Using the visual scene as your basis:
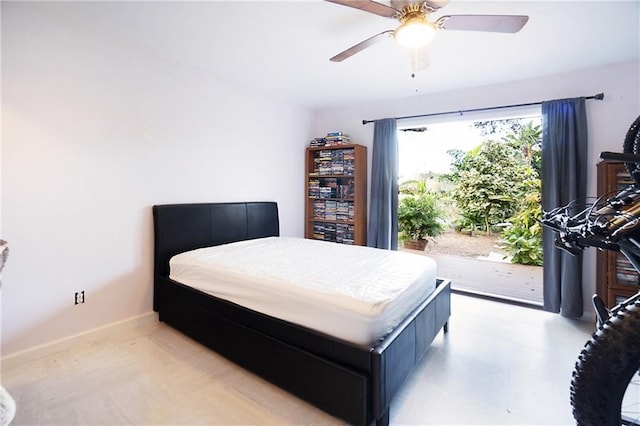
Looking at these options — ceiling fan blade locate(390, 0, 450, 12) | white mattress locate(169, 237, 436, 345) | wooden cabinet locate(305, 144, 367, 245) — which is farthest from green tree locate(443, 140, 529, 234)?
ceiling fan blade locate(390, 0, 450, 12)

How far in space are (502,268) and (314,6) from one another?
464cm

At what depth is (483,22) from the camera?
166 cm

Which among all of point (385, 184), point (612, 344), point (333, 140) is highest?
point (333, 140)

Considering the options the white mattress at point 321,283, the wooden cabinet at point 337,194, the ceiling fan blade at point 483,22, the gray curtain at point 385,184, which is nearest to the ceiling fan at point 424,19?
the ceiling fan blade at point 483,22

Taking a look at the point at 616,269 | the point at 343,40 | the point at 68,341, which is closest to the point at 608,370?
the point at 616,269

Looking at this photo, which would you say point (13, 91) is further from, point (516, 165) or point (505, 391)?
point (516, 165)

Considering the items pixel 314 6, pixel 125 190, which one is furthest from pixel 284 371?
pixel 314 6

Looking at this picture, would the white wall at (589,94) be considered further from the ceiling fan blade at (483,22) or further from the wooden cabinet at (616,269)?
the ceiling fan blade at (483,22)

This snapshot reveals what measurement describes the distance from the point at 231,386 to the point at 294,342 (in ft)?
1.78

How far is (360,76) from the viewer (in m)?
3.15

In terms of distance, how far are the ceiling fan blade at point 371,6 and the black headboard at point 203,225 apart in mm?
2215

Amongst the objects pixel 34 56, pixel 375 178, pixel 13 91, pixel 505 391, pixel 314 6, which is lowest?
pixel 505 391

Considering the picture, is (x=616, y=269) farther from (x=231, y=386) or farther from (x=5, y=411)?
(x=5, y=411)

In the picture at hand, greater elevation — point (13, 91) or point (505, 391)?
point (13, 91)
